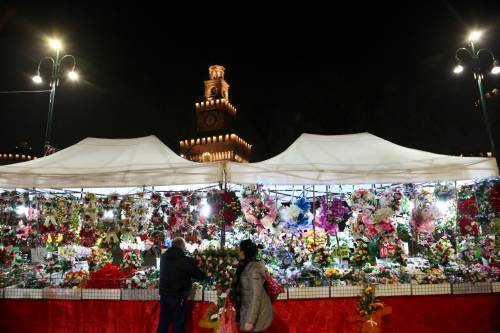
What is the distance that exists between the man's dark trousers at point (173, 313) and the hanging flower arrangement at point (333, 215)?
2.79 metres

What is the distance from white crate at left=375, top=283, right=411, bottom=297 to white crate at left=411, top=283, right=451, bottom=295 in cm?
11

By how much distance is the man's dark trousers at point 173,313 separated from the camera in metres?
4.63

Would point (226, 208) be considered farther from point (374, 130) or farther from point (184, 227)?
point (374, 130)

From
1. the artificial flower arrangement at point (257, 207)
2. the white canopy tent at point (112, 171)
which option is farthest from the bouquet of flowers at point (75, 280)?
the artificial flower arrangement at point (257, 207)

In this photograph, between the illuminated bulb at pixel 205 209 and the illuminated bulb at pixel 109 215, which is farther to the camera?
the illuminated bulb at pixel 109 215

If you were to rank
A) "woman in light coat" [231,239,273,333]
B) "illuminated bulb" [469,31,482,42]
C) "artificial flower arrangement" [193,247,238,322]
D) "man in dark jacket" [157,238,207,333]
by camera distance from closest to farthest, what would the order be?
"woman in light coat" [231,239,273,333], "man in dark jacket" [157,238,207,333], "artificial flower arrangement" [193,247,238,322], "illuminated bulb" [469,31,482,42]

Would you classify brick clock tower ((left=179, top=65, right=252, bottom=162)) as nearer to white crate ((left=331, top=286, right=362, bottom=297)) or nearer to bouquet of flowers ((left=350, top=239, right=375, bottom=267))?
bouquet of flowers ((left=350, top=239, right=375, bottom=267))

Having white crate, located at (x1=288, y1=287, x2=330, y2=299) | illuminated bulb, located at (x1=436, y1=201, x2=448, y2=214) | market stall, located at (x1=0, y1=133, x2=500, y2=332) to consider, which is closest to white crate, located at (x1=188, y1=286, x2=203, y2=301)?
market stall, located at (x1=0, y1=133, x2=500, y2=332)

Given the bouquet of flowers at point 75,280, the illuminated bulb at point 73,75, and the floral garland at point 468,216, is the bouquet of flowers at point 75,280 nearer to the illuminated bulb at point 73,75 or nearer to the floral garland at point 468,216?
the floral garland at point 468,216

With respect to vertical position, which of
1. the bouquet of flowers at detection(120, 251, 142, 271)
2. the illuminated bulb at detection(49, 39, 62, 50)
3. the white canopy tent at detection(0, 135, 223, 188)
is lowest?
the bouquet of flowers at detection(120, 251, 142, 271)

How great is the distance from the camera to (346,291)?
527 centimetres

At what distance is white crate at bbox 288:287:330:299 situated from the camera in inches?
204

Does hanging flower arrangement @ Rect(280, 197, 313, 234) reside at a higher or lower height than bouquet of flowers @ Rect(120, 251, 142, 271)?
higher

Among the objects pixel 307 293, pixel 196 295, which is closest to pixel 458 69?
pixel 307 293
